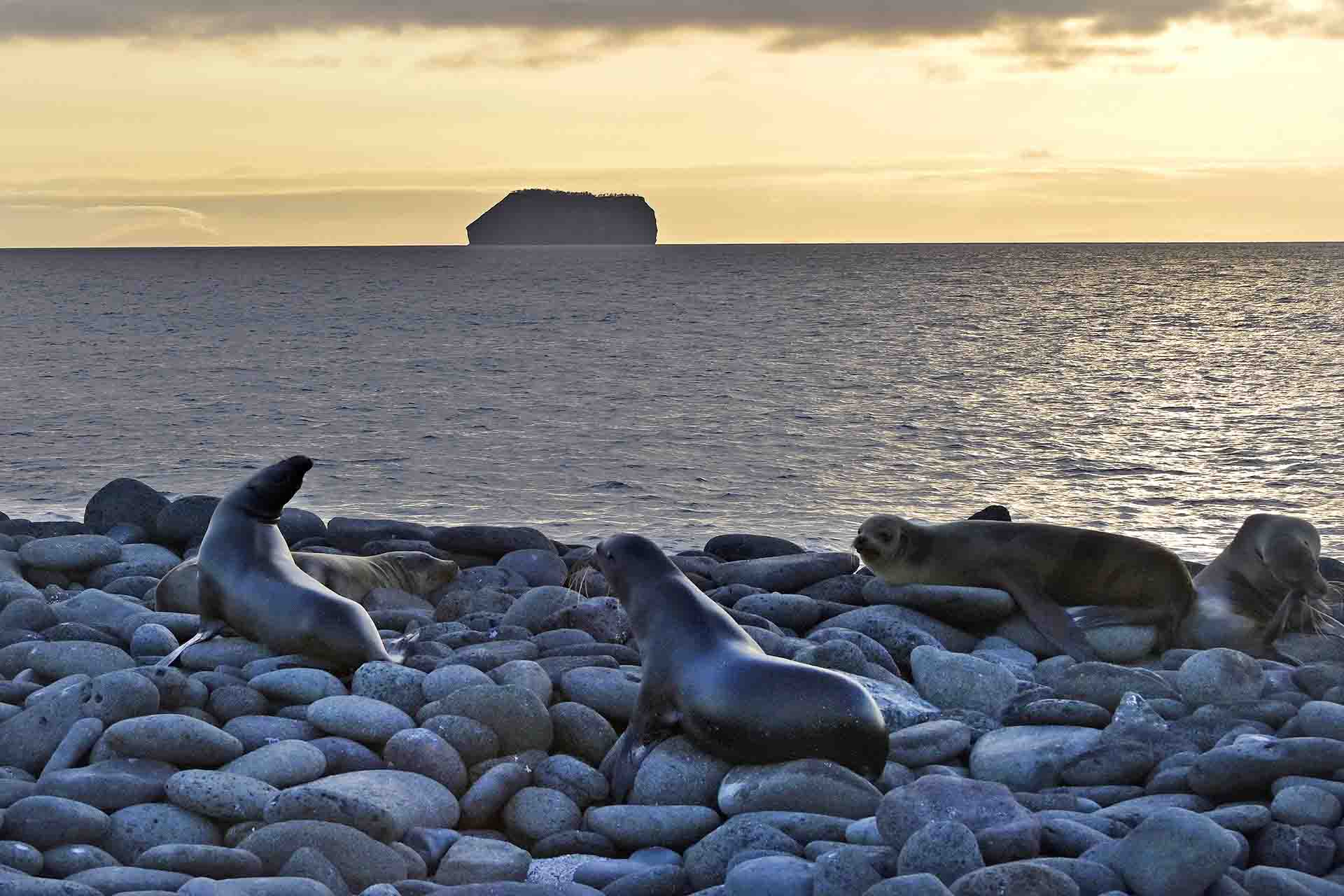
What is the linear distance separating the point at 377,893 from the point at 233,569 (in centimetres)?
394

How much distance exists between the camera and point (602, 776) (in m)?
6.84

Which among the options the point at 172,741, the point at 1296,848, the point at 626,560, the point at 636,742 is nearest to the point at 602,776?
the point at 636,742

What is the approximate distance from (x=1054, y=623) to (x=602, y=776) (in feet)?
13.0

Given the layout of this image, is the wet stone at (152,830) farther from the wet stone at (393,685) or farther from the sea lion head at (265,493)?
the sea lion head at (265,493)

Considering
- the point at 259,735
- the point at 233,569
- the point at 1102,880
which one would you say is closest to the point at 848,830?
the point at 1102,880

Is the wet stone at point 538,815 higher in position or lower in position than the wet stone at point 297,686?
lower

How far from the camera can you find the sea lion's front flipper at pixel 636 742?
22.2 feet

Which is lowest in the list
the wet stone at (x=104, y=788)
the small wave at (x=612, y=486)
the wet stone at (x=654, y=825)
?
the small wave at (x=612, y=486)

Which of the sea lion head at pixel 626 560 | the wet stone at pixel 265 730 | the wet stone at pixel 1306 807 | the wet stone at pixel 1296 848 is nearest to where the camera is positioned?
the wet stone at pixel 1296 848

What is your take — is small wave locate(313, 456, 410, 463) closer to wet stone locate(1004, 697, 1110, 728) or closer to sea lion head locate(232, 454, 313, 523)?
sea lion head locate(232, 454, 313, 523)

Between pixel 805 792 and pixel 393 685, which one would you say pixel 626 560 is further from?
→ pixel 805 792

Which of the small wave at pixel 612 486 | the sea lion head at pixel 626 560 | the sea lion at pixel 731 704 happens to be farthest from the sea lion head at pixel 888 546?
the small wave at pixel 612 486

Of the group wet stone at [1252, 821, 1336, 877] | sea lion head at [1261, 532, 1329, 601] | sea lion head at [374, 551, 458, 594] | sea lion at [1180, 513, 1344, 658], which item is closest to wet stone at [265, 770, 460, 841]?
wet stone at [1252, 821, 1336, 877]

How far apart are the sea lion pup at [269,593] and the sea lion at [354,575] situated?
616 millimetres
